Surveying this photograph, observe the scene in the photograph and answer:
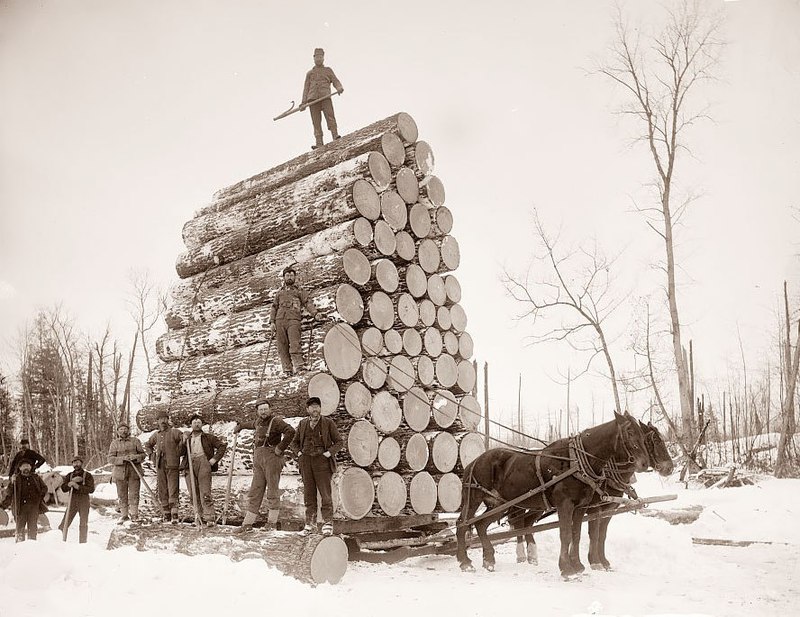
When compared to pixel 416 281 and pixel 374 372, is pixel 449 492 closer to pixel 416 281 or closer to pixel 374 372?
pixel 374 372

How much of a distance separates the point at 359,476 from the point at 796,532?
6568 millimetres

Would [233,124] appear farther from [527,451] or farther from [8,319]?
[527,451]

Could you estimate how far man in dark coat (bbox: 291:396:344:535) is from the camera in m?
7.16

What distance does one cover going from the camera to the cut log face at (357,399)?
8055mm

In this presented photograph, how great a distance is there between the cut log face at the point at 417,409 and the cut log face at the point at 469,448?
733mm

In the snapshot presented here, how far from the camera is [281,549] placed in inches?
257

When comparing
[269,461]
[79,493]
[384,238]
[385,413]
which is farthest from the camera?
[79,493]

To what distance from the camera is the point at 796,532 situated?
30.2 feet

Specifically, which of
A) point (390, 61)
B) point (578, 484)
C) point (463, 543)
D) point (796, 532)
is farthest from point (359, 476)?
point (796, 532)

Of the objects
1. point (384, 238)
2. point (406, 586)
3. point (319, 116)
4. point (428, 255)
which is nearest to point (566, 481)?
point (406, 586)

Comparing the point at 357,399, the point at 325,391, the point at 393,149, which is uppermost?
the point at 393,149

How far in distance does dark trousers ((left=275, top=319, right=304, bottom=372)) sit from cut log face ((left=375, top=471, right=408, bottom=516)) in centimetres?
189

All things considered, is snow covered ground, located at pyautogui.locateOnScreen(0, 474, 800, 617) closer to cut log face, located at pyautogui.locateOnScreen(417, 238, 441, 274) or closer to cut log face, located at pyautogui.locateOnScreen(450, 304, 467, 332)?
cut log face, located at pyautogui.locateOnScreen(450, 304, 467, 332)

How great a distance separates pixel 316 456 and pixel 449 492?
291cm
